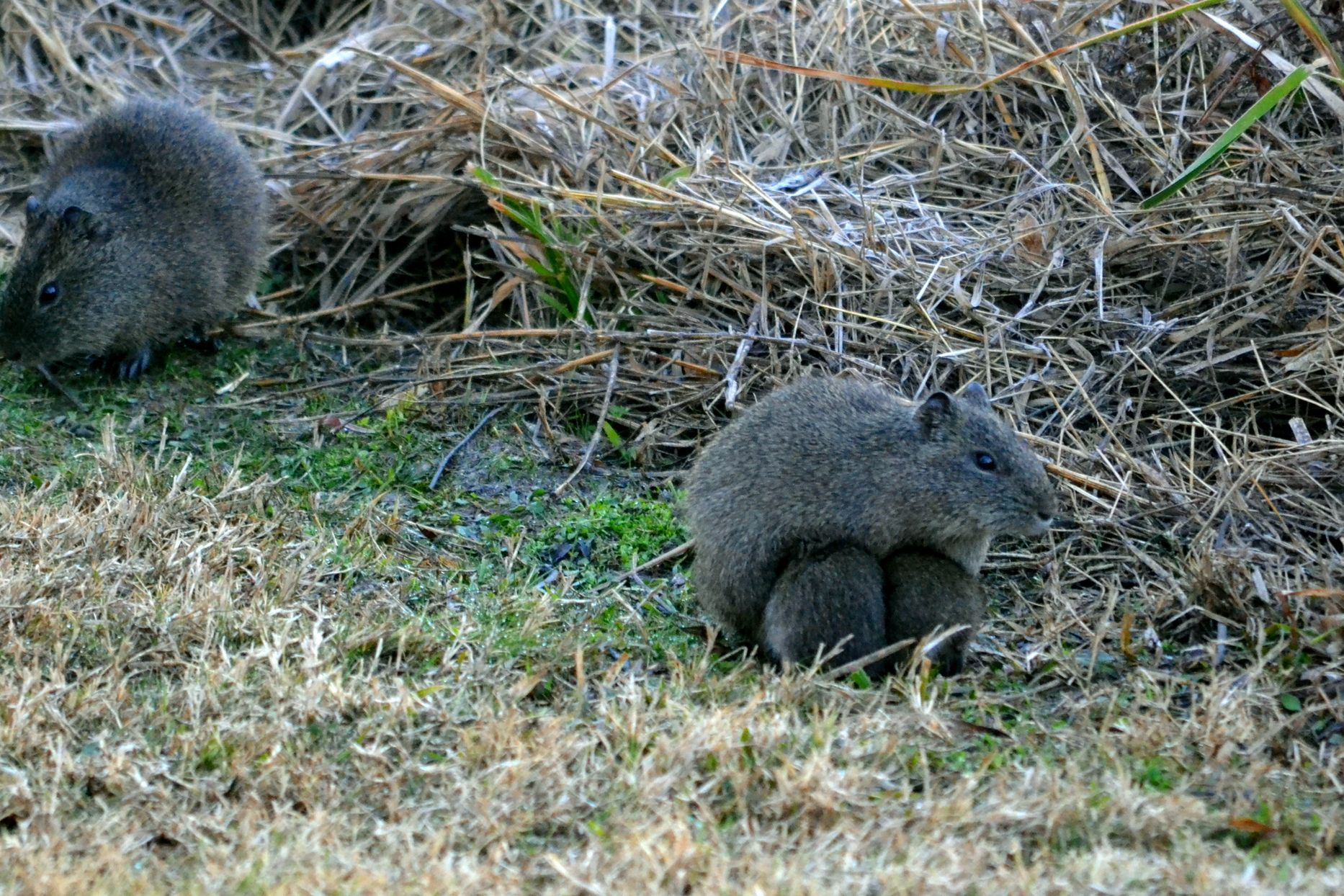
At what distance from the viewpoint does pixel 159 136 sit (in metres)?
7.66

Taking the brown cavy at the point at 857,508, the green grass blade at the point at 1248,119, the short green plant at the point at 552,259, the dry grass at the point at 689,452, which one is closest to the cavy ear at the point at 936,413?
the brown cavy at the point at 857,508

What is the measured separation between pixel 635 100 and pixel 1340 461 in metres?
3.98

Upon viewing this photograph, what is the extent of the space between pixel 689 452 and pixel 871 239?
4.08 feet

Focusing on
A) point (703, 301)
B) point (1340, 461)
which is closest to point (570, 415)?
point (703, 301)

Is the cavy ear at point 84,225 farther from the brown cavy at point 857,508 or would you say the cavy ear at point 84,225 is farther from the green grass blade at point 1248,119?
the green grass blade at point 1248,119

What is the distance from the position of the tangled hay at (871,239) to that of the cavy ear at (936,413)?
796mm

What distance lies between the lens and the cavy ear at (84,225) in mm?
7219

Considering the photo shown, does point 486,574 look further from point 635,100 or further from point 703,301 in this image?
point 635,100

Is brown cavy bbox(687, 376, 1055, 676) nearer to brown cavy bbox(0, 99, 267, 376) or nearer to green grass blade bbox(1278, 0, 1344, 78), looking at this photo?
green grass blade bbox(1278, 0, 1344, 78)

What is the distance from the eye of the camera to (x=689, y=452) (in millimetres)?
6363

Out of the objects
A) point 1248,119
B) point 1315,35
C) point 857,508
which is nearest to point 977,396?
point 857,508

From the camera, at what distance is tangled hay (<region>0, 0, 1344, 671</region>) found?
18.5 ft

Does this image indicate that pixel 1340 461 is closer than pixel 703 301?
Yes

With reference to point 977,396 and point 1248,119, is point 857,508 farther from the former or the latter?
point 1248,119
